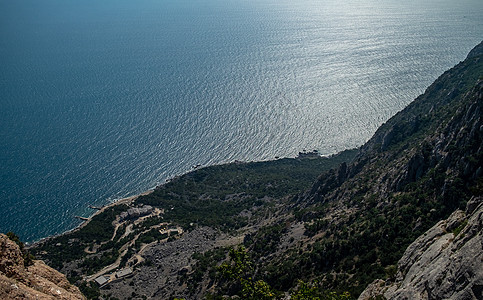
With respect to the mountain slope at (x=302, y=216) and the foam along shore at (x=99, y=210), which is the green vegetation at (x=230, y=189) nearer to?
the mountain slope at (x=302, y=216)

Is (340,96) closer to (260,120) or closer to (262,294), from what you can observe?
(260,120)

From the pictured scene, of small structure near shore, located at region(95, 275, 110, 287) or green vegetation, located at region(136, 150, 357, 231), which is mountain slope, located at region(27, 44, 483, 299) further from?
small structure near shore, located at region(95, 275, 110, 287)

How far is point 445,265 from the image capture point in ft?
64.5

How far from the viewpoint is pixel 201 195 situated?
9169 centimetres

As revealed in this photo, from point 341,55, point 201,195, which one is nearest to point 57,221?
point 201,195

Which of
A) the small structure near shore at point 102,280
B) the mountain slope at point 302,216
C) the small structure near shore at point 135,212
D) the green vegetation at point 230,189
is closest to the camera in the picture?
the mountain slope at point 302,216

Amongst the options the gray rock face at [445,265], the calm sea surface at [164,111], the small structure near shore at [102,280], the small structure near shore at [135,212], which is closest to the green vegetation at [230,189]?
the small structure near shore at [135,212]

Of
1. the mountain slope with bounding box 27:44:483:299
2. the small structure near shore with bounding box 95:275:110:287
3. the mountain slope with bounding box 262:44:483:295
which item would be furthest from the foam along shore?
the mountain slope with bounding box 262:44:483:295

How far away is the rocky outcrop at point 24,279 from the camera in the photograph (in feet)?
49.0

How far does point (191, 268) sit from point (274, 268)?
16658 mm

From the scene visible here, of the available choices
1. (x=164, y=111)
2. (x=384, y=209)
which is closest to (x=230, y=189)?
(x=384, y=209)

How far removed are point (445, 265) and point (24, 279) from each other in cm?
2079

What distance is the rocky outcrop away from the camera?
14938 mm

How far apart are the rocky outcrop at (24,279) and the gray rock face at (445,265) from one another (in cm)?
1837
